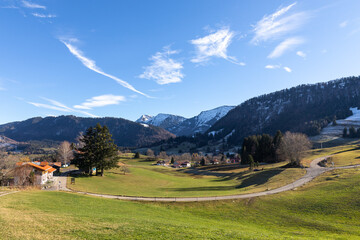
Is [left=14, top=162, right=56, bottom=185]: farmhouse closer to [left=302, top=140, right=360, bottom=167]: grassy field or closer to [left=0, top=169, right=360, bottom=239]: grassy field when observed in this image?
[left=0, top=169, right=360, bottom=239]: grassy field

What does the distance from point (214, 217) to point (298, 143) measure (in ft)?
182

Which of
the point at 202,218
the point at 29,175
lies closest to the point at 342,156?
the point at 202,218

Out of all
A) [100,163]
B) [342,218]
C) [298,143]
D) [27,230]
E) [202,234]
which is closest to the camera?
[27,230]

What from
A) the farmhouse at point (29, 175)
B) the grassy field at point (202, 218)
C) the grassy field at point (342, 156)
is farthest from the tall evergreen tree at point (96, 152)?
the grassy field at point (342, 156)

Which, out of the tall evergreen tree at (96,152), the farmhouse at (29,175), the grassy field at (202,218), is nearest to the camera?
the grassy field at (202,218)

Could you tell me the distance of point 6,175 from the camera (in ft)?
163

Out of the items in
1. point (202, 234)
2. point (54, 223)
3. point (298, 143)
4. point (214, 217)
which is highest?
point (298, 143)

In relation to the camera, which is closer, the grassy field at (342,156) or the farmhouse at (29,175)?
the farmhouse at (29,175)

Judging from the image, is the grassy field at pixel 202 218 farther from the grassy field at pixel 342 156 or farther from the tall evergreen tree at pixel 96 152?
the grassy field at pixel 342 156

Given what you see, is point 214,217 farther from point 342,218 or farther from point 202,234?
point 342,218

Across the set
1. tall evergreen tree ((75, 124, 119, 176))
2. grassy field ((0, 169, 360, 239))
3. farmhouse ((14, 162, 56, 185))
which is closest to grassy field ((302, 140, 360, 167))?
grassy field ((0, 169, 360, 239))

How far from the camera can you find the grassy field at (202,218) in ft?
52.2

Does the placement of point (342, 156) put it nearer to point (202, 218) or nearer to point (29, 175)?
point (202, 218)

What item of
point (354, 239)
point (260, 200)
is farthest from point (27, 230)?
point (260, 200)
